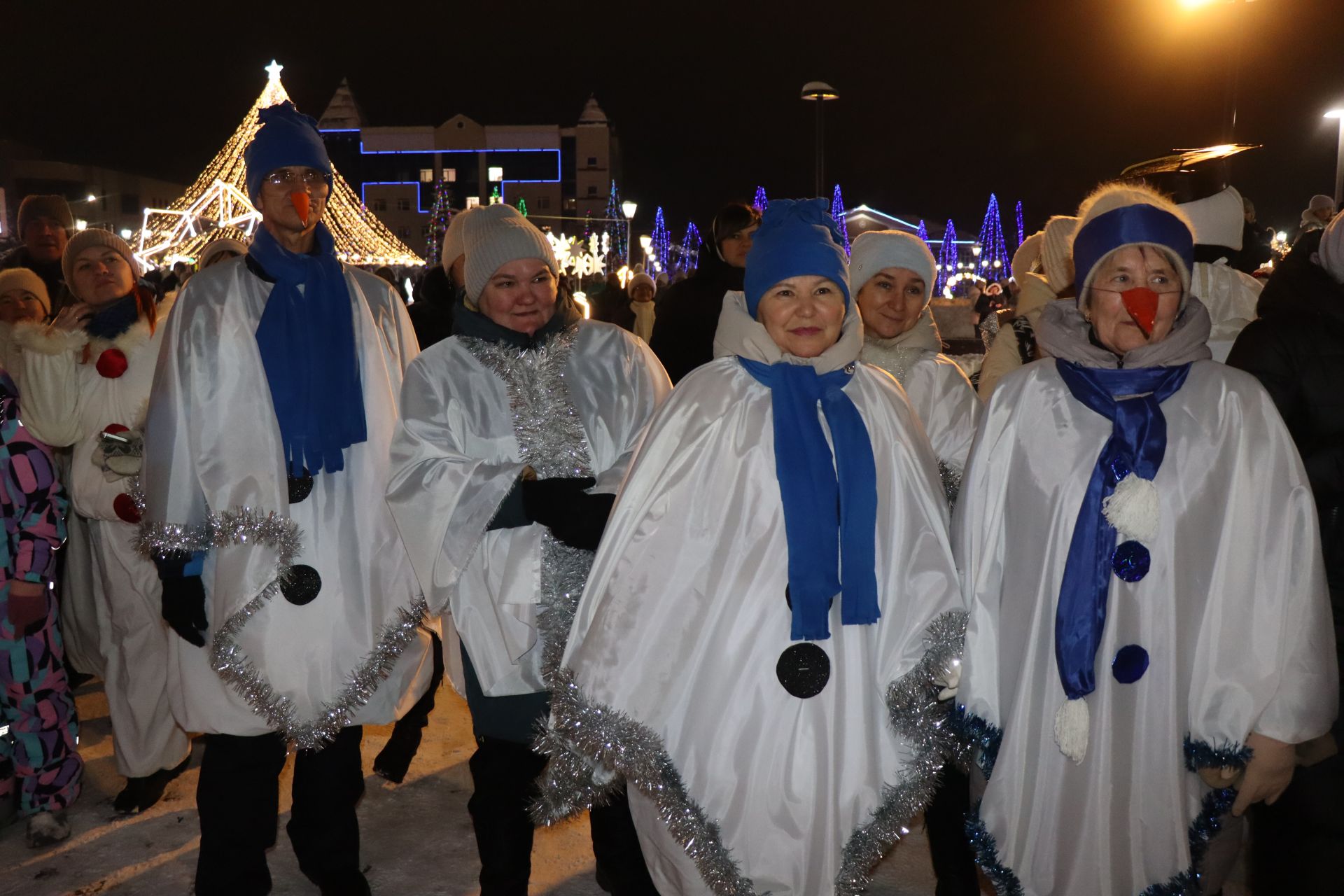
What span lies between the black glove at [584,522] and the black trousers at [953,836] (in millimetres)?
1497

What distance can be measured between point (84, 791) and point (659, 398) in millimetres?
3458

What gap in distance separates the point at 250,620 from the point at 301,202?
151 cm

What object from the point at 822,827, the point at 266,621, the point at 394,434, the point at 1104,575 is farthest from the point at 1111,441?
the point at 266,621

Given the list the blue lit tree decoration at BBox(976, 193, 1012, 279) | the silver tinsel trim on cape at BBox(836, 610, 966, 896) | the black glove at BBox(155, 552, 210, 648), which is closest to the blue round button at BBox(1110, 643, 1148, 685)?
the silver tinsel trim on cape at BBox(836, 610, 966, 896)

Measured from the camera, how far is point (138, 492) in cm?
390

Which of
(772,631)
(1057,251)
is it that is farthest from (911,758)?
(1057,251)

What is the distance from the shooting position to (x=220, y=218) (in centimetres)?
3134

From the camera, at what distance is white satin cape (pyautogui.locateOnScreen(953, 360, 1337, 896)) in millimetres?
2658

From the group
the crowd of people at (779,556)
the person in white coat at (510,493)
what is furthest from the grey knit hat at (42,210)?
the person in white coat at (510,493)

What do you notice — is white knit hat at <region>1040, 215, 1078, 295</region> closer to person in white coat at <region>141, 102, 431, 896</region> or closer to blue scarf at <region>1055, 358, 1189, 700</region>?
blue scarf at <region>1055, 358, 1189, 700</region>

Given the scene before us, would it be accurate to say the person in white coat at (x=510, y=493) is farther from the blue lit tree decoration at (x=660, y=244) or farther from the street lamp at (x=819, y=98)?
the blue lit tree decoration at (x=660, y=244)

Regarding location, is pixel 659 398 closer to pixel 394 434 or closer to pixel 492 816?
pixel 394 434

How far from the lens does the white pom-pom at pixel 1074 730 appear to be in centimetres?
266

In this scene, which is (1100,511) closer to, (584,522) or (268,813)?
(584,522)
